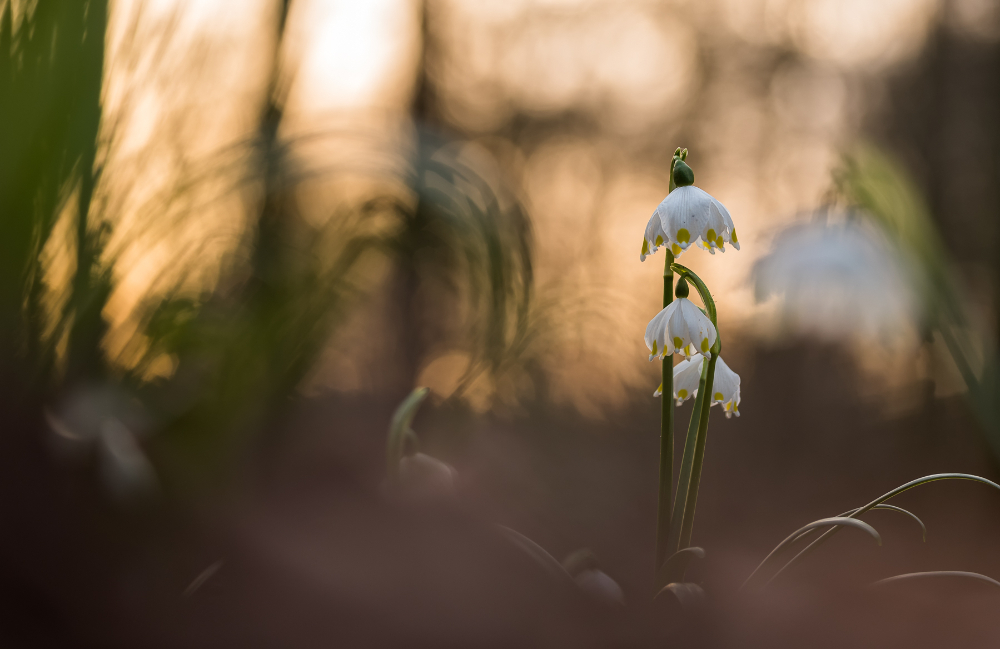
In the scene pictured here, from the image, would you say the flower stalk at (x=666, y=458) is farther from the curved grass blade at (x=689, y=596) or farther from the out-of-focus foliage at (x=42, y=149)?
the out-of-focus foliage at (x=42, y=149)

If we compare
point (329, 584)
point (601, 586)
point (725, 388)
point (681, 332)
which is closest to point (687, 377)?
point (725, 388)


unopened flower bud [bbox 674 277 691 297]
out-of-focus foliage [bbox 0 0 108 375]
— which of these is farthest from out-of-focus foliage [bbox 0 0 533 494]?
unopened flower bud [bbox 674 277 691 297]

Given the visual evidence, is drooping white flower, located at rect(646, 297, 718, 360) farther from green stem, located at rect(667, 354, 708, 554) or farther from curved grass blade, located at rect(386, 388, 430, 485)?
curved grass blade, located at rect(386, 388, 430, 485)

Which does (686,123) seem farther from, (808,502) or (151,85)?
(151,85)

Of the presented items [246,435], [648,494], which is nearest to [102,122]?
[246,435]

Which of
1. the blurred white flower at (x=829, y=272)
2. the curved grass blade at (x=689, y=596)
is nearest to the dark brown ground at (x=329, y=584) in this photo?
the curved grass blade at (x=689, y=596)

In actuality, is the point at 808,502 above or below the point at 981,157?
below

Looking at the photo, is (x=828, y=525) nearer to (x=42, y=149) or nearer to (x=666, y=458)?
(x=666, y=458)
